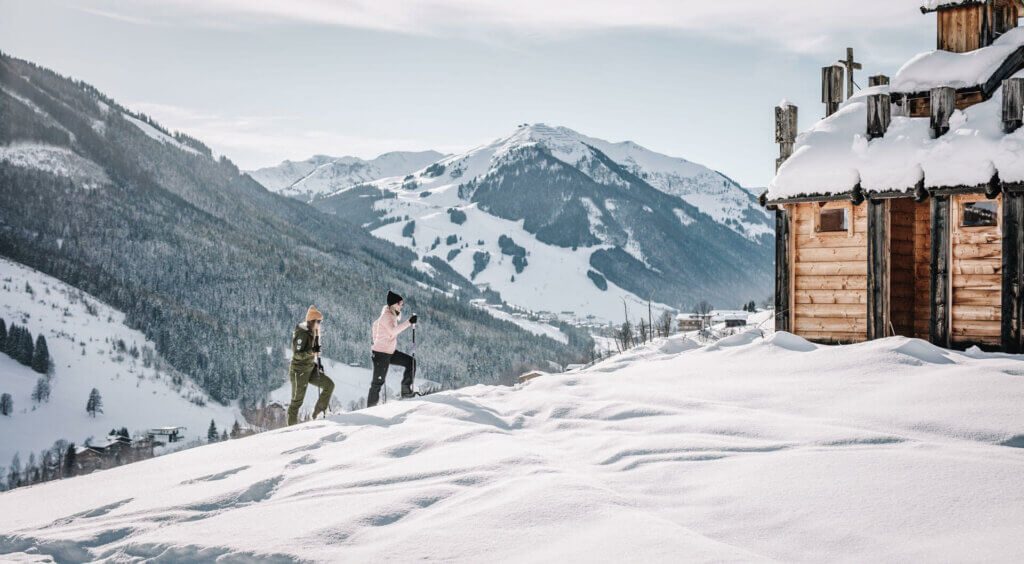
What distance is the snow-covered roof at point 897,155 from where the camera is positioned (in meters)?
12.2

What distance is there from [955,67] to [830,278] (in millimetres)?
4917

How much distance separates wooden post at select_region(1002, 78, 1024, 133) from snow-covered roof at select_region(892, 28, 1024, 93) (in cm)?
200

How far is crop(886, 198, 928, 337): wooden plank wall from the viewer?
14.6 m

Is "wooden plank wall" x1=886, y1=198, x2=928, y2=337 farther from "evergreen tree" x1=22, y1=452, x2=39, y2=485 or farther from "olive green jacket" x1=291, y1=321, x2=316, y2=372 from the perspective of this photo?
"evergreen tree" x1=22, y1=452, x2=39, y2=485

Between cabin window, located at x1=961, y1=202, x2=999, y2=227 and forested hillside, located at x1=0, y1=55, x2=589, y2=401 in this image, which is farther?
forested hillside, located at x1=0, y1=55, x2=589, y2=401

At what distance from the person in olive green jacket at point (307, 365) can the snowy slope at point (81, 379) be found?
92283 millimetres

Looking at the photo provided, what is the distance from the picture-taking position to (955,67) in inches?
571

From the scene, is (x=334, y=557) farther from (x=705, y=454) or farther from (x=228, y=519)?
(x=705, y=454)

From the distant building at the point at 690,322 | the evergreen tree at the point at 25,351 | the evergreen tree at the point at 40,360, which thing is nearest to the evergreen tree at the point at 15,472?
the evergreen tree at the point at 40,360

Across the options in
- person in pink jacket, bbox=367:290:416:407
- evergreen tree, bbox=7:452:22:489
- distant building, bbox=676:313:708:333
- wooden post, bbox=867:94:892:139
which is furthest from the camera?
evergreen tree, bbox=7:452:22:489

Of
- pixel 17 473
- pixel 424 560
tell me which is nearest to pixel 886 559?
pixel 424 560

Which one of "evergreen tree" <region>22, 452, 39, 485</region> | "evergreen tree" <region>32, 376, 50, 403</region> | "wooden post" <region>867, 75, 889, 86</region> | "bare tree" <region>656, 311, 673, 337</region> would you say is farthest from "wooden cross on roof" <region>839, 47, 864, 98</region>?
"evergreen tree" <region>32, 376, 50, 403</region>

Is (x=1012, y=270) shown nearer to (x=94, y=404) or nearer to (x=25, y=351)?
(x=94, y=404)

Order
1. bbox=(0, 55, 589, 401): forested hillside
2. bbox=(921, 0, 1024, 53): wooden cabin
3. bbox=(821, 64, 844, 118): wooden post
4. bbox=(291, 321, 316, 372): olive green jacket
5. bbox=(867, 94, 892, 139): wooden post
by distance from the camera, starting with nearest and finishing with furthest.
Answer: bbox=(291, 321, 316, 372): olive green jacket < bbox=(867, 94, 892, 139): wooden post < bbox=(921, 0, 1024, 53): wooden cabin < bbox=(821, 64, 844, 118): wooden post < bbox=(0, 55, 589, 401): forested hillside
